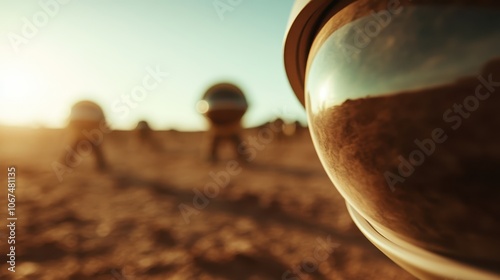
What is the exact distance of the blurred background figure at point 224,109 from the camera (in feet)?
22.3

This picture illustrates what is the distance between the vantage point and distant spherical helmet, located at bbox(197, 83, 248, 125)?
6.80 metres

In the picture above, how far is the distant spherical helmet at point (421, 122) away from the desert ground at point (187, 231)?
1640 millimetres

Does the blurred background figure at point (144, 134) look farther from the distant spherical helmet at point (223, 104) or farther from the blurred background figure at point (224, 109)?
the distant spherical helmet at point (223, 104)

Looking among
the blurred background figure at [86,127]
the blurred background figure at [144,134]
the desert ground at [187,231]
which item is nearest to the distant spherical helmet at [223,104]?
the desert ground at [187,231]

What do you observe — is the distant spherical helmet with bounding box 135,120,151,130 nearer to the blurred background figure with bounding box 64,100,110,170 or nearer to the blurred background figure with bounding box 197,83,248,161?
the blurred background figure with bounding box 64,100,110,170

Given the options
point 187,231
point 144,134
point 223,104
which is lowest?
point 187,231

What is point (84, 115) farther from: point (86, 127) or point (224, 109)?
point (224, 109)

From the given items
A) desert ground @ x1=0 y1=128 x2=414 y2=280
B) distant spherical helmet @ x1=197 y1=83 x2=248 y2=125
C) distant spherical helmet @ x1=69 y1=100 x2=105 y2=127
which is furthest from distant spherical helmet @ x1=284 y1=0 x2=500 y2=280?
distant spherical helmet @ x1=69 y1=100 x2=105 y2=127

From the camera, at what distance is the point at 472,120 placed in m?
0.68

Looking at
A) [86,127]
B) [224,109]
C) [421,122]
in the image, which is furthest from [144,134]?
[421,122]

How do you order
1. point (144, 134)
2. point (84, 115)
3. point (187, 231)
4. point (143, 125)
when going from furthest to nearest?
point (143, 125)
point (144, 134)
point (84, 115)
point (187, 231)

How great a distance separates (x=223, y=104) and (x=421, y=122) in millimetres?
6153

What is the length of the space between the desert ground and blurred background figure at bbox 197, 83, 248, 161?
1655mm

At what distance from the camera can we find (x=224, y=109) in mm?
6805
